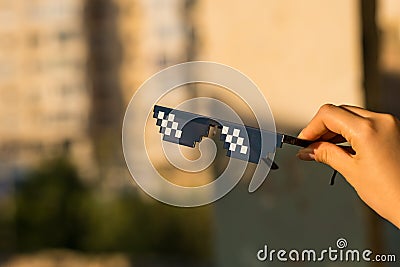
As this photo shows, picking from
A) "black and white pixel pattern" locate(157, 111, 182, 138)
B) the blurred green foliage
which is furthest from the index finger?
the blurred green foliage

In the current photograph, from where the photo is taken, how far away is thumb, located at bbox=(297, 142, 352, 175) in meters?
0.60

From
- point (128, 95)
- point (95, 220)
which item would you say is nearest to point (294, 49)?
point (95, 220)

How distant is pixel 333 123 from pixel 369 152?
0.04m

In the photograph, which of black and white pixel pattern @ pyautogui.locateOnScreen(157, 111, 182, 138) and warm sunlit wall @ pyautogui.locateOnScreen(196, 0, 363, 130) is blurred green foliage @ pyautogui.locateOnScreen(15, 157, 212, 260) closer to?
warm sunlit wall @ pyautogui.locateOnScreen(196, 0, 363, 130)

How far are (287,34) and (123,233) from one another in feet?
15.0

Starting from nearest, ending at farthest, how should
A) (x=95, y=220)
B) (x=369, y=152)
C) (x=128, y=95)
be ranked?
(x=369, y=152), (x=95, y=220), (x=128, y=95)

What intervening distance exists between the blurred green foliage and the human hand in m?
5.23

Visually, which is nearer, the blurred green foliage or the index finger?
the index finger

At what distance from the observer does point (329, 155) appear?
2.01 feet

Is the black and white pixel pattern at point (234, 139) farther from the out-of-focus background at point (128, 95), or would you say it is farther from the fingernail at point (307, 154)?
the out-of-focus background at point (128, 95)

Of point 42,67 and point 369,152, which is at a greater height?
point 42,67

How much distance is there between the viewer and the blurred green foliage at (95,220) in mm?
5980

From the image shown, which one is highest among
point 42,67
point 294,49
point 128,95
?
point 42,67

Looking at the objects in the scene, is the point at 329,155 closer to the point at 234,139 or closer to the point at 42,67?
the point at 234,139
